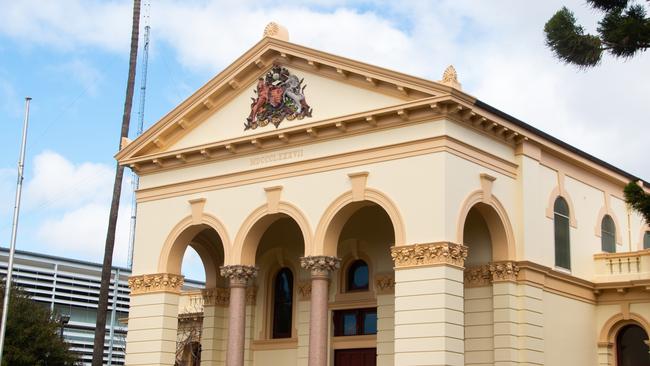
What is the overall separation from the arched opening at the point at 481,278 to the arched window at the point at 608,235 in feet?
19.9

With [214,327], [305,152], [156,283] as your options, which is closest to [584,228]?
[305,152]

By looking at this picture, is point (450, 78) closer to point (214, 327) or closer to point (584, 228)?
point (584, 228)

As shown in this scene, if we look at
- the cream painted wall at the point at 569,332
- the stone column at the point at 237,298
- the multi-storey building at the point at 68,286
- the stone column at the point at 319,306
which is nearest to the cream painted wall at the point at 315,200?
the stone column at the point at 237,298

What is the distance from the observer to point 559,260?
31.0 m

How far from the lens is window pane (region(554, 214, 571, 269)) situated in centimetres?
3107

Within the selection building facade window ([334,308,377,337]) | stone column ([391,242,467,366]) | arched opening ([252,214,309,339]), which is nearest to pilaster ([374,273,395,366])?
building facade window ([334,308,377,337])

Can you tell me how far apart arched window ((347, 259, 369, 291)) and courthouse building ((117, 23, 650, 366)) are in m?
0.09

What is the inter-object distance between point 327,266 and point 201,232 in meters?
8.28

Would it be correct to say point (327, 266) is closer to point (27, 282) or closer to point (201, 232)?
point (201, 232)

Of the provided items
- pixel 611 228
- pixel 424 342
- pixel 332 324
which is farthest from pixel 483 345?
pixel 611 228

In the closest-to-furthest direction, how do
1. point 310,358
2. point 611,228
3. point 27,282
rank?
point 310,358, point 611,228, point 27,282

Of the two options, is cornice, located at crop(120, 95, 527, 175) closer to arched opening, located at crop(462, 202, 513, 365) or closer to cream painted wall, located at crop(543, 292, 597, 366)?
arched opening, located at crop(462, 202, 513, 365)

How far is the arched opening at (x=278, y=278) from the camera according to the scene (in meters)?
34.4

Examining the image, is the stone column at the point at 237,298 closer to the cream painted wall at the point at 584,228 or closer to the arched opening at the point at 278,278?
the arched opening at the point at 278,278
